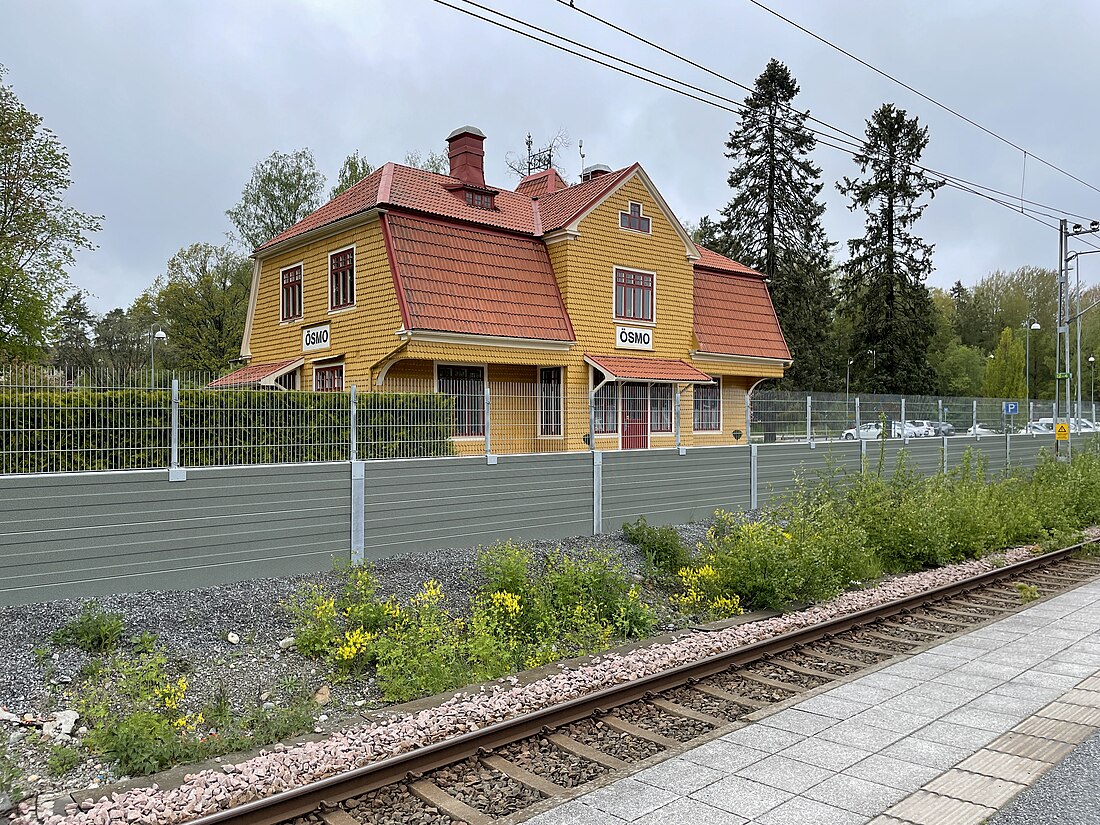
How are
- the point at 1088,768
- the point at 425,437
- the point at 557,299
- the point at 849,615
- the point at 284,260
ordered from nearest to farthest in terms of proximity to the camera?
the point at 1088,768
the point at 849,615
the point at 425,437
the point at 557,299
the point at 284,260

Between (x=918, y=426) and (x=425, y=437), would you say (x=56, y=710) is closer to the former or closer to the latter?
(x=425, y=437)

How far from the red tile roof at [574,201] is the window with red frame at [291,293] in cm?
691

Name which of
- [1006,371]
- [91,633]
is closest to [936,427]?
[91,633]

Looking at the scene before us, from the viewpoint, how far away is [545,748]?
5.88 meters

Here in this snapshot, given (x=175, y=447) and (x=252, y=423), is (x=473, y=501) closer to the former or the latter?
(x=252, y=423)

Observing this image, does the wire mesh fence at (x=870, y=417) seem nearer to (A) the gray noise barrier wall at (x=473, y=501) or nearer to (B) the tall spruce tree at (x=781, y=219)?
(A) the gray noise barrier wall at (x=473, y=501)

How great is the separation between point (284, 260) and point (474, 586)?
15626 mm

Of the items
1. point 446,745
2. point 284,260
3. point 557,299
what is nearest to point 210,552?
point 446,745

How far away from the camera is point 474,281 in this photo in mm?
19422

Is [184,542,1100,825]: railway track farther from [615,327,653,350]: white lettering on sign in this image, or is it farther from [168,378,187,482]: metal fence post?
[615,327,653,350]: white lettering on sign

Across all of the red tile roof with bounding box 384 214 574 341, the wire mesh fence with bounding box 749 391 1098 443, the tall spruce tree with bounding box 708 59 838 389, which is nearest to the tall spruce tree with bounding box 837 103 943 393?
the tall spruce tree with bounding box 708 59 838 389

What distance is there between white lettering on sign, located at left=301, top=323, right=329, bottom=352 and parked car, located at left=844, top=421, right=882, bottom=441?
42.7 ft

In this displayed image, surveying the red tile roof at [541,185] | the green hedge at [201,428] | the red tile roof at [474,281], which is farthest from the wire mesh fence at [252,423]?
the red tile roof at [541,185]

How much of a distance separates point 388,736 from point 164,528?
4.28 m
